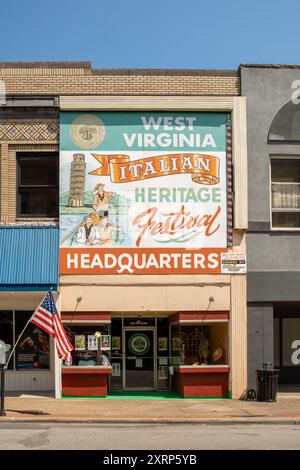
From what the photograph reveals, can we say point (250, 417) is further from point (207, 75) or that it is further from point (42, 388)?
point (207, 75)

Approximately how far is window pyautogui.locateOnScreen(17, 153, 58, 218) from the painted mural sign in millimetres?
497

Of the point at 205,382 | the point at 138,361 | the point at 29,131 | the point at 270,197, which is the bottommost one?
the point at 205,382

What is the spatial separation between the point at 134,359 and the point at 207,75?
8.79 metres

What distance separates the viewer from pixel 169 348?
2177 centimetres

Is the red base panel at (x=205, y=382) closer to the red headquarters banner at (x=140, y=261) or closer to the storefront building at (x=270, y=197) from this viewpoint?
the storefront building at (x=270, y=197)

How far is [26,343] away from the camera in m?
21.5

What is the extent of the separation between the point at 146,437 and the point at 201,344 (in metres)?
7.68

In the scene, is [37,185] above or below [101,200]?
above

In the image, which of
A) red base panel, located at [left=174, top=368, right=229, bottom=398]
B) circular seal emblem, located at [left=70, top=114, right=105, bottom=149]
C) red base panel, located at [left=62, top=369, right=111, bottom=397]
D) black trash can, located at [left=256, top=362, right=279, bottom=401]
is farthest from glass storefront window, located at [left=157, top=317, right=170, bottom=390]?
circular seal emblem, located at [left=70, top=114, right=105, bottom=149]

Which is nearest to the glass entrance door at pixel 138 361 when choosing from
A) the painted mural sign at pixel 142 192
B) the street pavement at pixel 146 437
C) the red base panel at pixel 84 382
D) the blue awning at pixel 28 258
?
the red base panel at pixel 84 382

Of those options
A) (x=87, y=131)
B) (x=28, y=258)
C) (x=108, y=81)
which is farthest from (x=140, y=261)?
(x=108, y=81)

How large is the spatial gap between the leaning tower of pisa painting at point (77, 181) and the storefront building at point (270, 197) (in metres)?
4.88

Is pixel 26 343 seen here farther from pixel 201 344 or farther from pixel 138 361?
pixel 201 344
